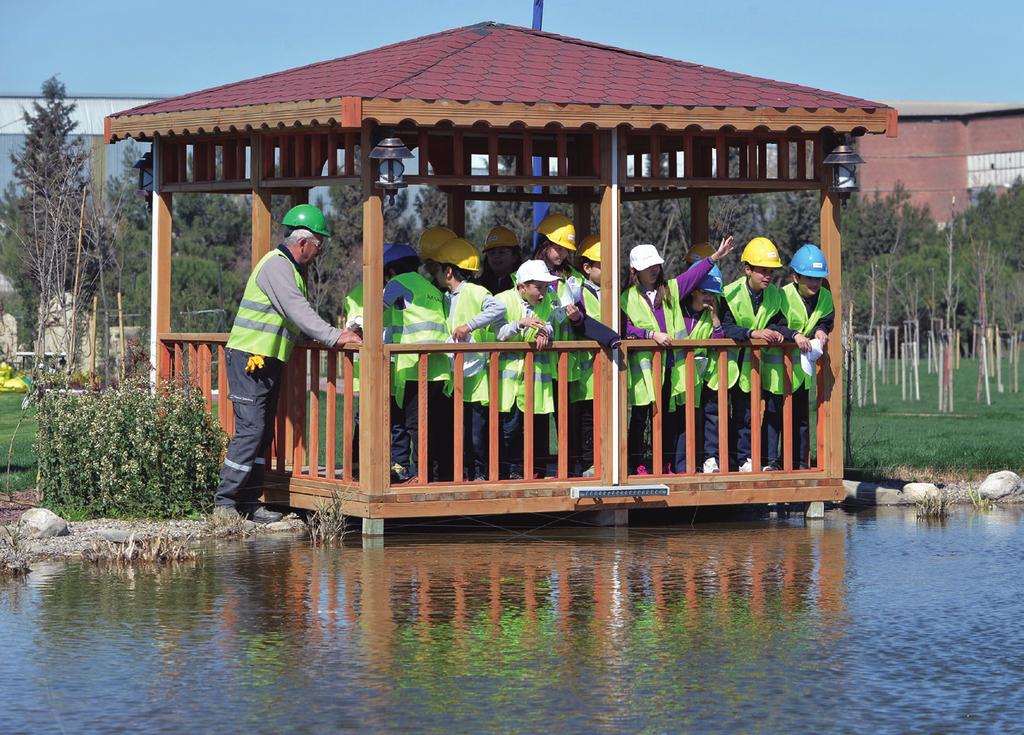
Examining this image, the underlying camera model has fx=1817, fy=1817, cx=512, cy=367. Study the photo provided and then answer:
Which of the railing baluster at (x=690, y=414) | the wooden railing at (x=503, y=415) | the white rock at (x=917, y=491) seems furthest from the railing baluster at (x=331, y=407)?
the white rock at (x=917, y=491)

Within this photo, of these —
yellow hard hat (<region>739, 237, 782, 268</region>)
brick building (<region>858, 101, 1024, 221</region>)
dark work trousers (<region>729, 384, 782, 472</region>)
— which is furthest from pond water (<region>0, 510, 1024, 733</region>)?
brick building (<region>858, 101, 1024, 221</region>)

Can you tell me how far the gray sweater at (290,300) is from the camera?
12250mm

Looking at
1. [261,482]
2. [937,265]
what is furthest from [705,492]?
[937,265]

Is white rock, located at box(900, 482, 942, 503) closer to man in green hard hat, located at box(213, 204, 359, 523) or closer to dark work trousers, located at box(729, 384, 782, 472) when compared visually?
dark work trousers, located at box(729, 384, 782, 472)

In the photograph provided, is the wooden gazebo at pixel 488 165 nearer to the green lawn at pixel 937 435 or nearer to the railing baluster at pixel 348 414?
the railing baluster at pixel 348 414

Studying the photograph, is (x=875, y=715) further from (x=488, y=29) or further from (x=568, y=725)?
(x=488, y=29)

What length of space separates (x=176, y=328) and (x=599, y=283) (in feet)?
59.1

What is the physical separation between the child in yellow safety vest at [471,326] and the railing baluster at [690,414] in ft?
4.64

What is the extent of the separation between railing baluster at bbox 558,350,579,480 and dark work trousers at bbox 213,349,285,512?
196 cm

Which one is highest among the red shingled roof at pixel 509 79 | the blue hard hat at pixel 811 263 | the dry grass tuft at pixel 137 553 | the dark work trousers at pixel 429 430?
the red shingled roof at pixel 509 79

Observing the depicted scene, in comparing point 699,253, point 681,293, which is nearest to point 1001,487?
point 699,253

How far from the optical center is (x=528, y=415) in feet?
41.1

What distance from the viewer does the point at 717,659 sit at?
809 centimetres

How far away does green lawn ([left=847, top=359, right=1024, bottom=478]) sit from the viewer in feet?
54.1
